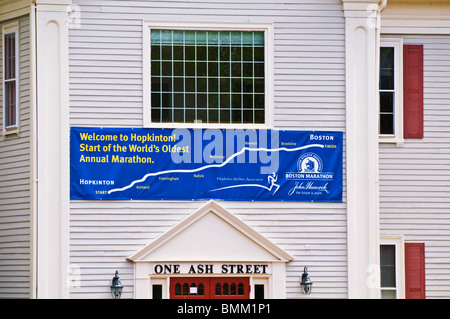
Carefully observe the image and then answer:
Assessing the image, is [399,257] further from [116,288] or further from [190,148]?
[116,288]

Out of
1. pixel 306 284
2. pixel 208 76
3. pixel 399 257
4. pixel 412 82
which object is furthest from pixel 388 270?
pixel 208 76

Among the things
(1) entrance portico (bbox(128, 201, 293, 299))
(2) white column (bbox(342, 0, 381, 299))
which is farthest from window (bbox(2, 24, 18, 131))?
(2) white column (bbox(342, 0, 381, 299))

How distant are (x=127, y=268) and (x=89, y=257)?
793 millimetres

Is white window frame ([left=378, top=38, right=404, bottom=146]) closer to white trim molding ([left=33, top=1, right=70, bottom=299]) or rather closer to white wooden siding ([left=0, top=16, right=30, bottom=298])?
white trim molding ([left=33, top=1, right=70, bottom=299])

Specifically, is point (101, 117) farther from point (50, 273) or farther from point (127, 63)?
point (50, 273)

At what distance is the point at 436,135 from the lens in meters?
23.8

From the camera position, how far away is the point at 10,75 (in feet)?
73.1

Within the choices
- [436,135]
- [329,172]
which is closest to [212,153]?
[329,172]

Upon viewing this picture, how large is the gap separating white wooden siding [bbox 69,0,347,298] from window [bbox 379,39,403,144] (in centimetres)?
218

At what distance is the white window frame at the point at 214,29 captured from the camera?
21.5 m

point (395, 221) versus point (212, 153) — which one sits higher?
point (212, 153)

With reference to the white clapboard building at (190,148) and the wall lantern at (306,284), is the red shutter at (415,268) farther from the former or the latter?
the wall lantern at (306,284)

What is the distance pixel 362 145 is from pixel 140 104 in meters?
4.66

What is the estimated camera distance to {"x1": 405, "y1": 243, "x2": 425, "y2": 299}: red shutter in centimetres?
2345
